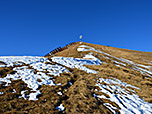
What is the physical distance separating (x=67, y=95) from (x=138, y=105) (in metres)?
8.20

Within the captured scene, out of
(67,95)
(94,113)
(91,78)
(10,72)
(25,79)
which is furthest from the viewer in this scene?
(91,78)

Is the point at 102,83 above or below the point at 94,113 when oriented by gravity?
above

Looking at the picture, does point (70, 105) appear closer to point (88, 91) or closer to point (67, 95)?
point (67, 95)

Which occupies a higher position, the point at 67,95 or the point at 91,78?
the point at 91,78

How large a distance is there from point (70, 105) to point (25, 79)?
7519 mm

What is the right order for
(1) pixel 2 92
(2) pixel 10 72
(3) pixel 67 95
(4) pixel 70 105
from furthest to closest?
(2) pixel 10 72 < (3) pixel 67 95 < (1) pixel 2 92 < (4) pixel 70 105

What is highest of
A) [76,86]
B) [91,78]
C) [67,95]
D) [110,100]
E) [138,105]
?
[91,78]

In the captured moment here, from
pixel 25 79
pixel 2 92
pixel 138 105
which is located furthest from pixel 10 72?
pixel 138 105

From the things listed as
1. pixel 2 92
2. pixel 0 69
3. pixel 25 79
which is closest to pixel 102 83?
pixel 25 79

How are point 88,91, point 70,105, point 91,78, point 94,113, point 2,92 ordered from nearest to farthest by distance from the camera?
point 94,113 → point 70,105 → point 2,92 → point 88,91 → point 91,78

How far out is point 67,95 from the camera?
13.0 metres

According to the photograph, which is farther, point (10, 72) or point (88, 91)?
point (10, 72)

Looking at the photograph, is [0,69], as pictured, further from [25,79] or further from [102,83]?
[102,83]

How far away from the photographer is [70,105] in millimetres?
11133
